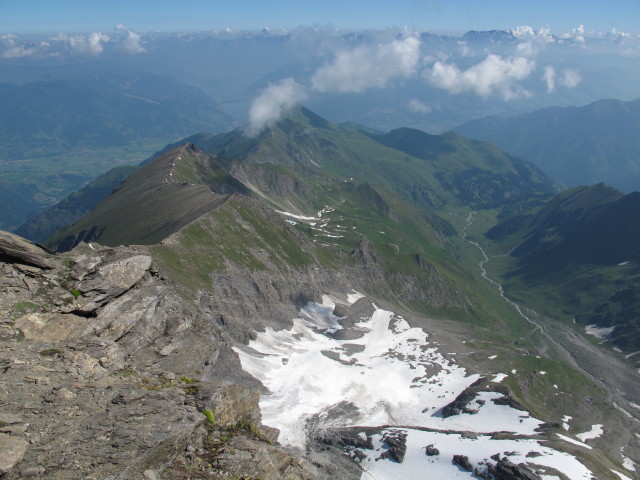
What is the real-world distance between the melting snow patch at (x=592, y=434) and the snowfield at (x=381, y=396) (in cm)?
2045

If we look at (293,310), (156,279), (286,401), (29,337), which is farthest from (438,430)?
(29,337)

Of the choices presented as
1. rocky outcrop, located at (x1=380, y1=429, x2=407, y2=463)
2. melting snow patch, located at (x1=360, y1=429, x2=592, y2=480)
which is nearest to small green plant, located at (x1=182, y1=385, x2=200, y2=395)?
melting snow patch, located at (x1=360, y1=429, x2=592, y2=480)

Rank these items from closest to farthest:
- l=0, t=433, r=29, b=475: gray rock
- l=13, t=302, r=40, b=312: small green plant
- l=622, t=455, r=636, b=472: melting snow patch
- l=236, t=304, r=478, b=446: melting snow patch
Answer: l=0, t=433, r=29, b=475: gray rock < l=13, t=302, r=40, b=312: small green plant < l=236, t=304, r=478, b=446: melting snow patch < l=622, t=455, r=636, b=472: melting snow patch

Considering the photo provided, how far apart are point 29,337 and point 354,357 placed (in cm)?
11952

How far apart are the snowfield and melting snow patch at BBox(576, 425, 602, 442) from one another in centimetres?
2045

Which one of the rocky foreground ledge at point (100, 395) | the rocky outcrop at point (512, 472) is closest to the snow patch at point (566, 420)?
the rocky outcrop at point (512, 472)

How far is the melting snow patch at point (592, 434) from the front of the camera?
127 meters

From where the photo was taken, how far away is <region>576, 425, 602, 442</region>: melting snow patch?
5016 inches

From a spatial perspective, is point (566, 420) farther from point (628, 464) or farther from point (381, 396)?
point (381, 396)

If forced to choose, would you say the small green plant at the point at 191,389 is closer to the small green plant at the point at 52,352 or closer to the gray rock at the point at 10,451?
the small green plant at the point at 52,352

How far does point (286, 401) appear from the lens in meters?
116

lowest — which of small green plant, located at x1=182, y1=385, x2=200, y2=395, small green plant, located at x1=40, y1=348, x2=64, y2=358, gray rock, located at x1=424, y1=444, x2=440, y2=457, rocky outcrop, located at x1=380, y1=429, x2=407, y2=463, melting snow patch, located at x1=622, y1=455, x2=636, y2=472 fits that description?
melting snow patch, located at x1=622, y1=455, x2=636, y2=472

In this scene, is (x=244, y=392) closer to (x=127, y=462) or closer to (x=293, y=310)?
(x=127, y=462)

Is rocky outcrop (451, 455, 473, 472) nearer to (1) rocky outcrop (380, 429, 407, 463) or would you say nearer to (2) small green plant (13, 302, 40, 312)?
(1) rocky outcrop (380, 429, 407, 463)
